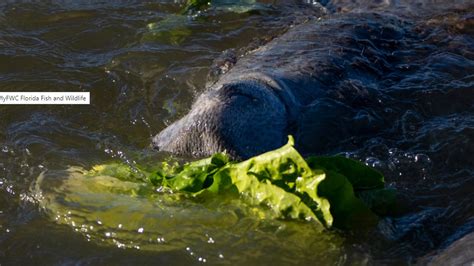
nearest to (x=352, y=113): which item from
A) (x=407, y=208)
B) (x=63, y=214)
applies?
(x=407, y=208)

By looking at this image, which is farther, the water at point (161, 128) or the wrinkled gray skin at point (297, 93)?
the wrinkled gray skin at point (297, 93)

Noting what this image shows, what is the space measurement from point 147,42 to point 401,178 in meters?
3.05

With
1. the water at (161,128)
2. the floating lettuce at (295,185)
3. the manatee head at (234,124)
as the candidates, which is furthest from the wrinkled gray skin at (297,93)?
the floating lettuce at (295,185)

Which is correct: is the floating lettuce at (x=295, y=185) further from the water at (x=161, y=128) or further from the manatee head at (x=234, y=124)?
the manatee head at (x=234, y=124)

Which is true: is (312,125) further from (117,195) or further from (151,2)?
(151,2)

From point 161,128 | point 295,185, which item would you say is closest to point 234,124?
point 295,185

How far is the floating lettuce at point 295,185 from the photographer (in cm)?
394

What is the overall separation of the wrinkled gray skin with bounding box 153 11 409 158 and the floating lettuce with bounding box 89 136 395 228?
310 millimetres

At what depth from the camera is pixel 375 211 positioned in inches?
169

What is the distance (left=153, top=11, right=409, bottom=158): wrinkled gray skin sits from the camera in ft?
15.1

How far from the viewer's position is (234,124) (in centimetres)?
455

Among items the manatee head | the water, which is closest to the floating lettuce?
the water

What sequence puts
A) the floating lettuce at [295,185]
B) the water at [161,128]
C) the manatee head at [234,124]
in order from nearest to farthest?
1. the floating lettuce at [295,185]
2. the water at [161,128]
3. the manatee head at [234,124]

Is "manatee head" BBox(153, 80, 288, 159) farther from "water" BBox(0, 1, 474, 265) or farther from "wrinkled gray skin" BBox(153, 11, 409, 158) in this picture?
"water" BBox(0, 1, 474, 265)
